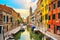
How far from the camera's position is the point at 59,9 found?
681 inches

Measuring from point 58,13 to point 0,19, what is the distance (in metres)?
5.97

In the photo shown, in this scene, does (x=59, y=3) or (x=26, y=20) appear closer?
(x=59, y=3)

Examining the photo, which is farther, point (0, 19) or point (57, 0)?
point (0, 19)

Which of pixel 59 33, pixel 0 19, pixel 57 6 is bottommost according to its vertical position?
pixel 59 33

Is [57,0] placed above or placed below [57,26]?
above

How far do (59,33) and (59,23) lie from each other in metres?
0.99

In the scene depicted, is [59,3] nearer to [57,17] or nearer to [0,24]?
[57,17]

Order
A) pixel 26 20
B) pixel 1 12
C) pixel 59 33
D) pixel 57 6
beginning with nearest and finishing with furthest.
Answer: pixel 59 33 < pixel 57 6 < pixel 1 12 < pixel 26 20

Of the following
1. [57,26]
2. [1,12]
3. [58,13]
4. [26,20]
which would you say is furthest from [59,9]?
[26,20]

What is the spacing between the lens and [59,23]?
17281 millimetres

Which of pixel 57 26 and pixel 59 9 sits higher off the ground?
pixel 59 9

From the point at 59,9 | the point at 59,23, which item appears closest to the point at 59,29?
the point at 59,23

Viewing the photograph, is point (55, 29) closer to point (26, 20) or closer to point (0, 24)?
point (0, 24)

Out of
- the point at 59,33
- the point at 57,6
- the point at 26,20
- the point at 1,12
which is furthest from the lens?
the point at 26,20
